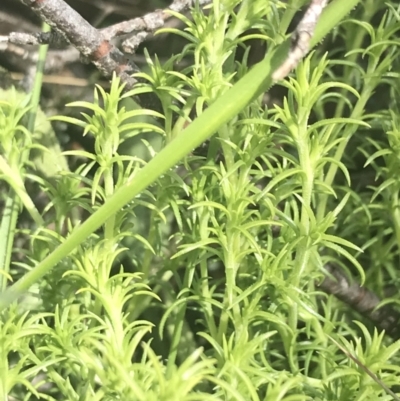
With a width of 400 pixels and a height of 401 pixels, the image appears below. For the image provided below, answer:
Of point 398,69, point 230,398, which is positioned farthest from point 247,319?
point 398,69

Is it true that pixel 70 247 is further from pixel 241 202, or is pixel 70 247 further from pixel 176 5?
pixel 176 5

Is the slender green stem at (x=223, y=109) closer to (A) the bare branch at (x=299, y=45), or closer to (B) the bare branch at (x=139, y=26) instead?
(A) the bare branch at (x=299, y=45)

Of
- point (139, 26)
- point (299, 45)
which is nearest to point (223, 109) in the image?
point (299, 45)

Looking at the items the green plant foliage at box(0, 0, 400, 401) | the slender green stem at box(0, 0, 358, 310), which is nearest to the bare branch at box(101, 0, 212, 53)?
the green plant foliage at box(0, 0, 400, 401)

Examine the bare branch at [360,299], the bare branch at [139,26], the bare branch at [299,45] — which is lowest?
the bare branch at [360,299]

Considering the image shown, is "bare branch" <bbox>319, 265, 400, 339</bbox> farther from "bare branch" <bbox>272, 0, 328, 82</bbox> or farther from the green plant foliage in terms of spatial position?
"bare branch" <bbox>272, 0, 328, 82</bbox>

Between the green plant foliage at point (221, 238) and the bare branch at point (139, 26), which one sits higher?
the bare branch at point (139, 26)

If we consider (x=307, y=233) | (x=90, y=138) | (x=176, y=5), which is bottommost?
(x=90, y=138)

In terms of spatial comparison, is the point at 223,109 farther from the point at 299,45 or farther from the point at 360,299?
the point at 360,299

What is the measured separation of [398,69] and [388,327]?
11.1 inches

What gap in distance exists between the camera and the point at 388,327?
572 mm

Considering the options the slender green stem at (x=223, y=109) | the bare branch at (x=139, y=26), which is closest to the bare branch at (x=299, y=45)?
the slender green stem at (x=223, y=109)

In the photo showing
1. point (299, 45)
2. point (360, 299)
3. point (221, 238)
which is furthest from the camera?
Answer: point (360, 299)

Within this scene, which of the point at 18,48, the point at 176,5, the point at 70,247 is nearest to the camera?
the point at 70,247
